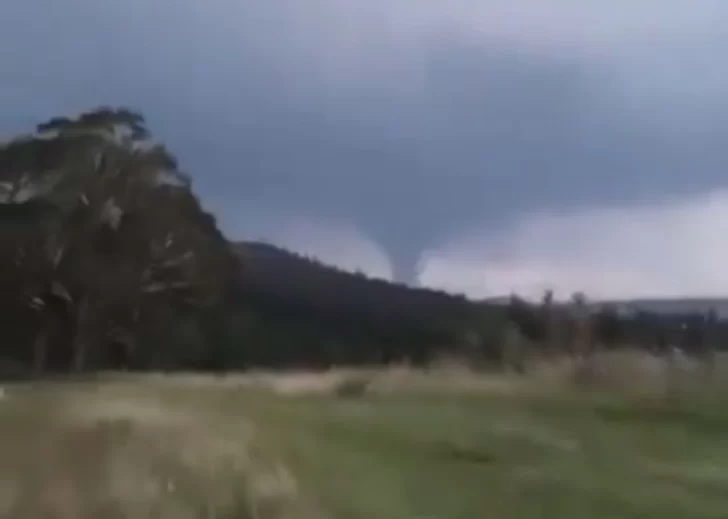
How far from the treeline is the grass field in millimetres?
10432

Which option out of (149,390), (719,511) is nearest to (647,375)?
(149,390)

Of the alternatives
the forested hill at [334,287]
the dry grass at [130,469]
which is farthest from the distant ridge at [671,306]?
the dry grass at [130,469]

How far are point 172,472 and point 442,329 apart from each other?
22.4 metres

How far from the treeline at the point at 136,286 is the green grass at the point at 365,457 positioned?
1049 cm

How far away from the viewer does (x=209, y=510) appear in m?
10.1

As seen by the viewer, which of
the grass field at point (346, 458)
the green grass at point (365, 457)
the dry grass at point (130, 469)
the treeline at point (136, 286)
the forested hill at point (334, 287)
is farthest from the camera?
the forested hill at point (334, 287)

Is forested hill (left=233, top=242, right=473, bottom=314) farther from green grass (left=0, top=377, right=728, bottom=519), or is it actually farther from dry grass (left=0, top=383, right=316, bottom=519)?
dry grass (left=0, top=383, right=316, bottom=519)

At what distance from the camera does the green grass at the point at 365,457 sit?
34.6 feet

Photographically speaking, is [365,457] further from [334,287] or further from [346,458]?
[334,287]

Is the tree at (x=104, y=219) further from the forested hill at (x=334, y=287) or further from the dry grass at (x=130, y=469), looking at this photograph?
the dry grass at (x=130, y=469)

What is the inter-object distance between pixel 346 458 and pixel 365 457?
0.21 m

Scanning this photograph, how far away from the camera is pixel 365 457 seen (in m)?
12.7

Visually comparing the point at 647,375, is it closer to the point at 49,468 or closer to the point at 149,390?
the point at 149,390

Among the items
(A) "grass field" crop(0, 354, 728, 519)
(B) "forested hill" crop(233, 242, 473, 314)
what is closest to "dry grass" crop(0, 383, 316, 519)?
(A) "grass field" crop(0, 354, 728, 519)
